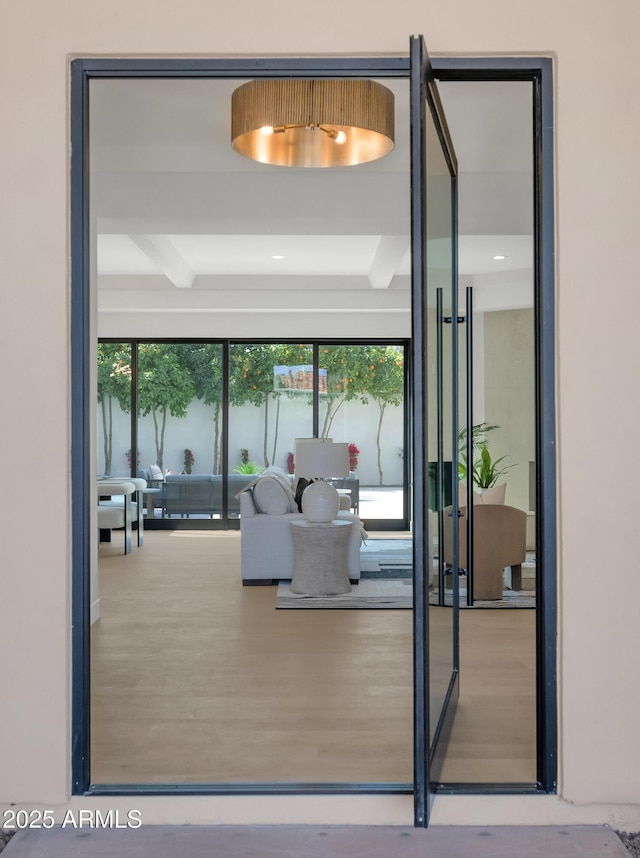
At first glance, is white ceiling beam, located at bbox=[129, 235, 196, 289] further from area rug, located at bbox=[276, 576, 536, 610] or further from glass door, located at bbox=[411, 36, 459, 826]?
glass door, located at bbox=[411, 36, 459, 826]

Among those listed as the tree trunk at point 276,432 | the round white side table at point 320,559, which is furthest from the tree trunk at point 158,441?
the round white side table at point 320,559

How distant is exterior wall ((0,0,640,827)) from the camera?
Answer: 2.53m

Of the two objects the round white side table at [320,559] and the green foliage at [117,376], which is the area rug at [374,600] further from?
the green foliage at [117,376]

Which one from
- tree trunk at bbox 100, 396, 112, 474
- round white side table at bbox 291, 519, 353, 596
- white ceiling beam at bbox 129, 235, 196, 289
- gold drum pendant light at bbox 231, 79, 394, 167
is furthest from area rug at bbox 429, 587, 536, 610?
tree trunk at bbox 100, 396, 112, 474

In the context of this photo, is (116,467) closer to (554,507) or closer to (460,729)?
(460,729)

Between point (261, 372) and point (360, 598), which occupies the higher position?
point (261, 372)

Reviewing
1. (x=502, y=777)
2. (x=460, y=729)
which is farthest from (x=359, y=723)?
(x=502, y=777)

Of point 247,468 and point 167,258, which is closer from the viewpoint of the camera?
point 167,258

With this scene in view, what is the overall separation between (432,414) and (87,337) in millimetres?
1349

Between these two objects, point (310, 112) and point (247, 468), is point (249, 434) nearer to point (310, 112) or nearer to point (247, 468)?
point (247, 468)

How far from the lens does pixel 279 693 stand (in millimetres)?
3641

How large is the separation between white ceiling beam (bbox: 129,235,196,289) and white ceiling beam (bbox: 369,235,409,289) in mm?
1930

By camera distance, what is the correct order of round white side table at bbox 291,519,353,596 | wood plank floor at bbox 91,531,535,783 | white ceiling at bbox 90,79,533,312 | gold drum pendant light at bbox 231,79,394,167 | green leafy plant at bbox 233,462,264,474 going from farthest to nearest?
green leafy plant at bbox 233,462,264,474 → round white side table at bbox 291,519,353,596 → white ceiling at bbox 90,79,533,312 → gold drum pendant light at bbox 231,79,394,167 → wood plank floor at bbox 91,531,535,783

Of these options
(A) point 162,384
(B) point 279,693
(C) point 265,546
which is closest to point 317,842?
(B) point 279,693
